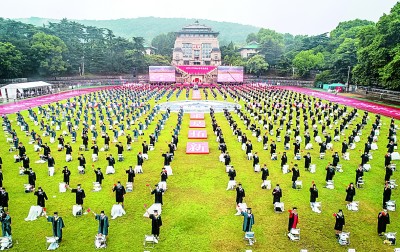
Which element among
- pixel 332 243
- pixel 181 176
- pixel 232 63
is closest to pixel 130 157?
pixel 181 176

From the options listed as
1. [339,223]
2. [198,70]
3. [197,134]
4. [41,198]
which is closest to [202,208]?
[339,223]

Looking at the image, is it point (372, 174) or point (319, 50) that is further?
point (319, 50)

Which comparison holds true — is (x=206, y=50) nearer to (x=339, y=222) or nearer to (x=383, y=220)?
(x=339, y=222)

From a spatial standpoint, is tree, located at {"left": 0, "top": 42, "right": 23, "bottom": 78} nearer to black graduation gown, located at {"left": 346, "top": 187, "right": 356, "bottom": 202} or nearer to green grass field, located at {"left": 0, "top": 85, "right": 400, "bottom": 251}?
green grass field, located at {"left": 0, "top": 85, "right": 400, "bottom": 251}

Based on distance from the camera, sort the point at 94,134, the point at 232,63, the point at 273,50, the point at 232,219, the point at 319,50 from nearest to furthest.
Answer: the point at 232,219 < the point at 94,134 < the point at 319,50 < the point at 232,63 < the point at 273,50

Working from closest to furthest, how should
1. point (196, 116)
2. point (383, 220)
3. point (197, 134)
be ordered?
point (383, 220) < point (197, 134) < point (196, 116)

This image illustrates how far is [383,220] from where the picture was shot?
34.8 feet

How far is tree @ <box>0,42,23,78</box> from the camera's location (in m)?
54.3

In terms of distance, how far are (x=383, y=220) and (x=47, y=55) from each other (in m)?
69.8

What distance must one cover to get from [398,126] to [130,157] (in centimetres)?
2259

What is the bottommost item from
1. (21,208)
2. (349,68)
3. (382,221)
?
(21,208)

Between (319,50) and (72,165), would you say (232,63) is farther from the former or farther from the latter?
(72,165)

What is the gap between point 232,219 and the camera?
39.4 ft

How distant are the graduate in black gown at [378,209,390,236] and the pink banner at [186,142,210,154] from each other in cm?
1111
